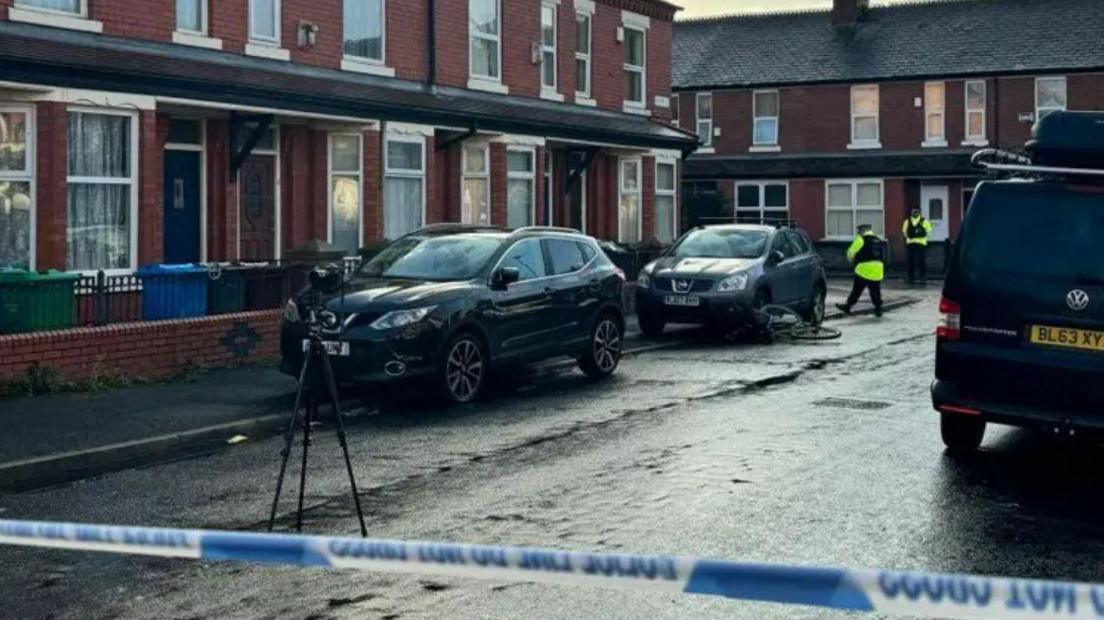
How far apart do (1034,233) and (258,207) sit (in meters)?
12.5

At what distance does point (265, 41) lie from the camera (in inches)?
→ 762

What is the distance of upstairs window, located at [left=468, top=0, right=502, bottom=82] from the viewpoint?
2417 centimetres

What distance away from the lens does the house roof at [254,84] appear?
49.6 feet

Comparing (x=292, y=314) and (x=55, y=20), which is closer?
(x=292, y=314)

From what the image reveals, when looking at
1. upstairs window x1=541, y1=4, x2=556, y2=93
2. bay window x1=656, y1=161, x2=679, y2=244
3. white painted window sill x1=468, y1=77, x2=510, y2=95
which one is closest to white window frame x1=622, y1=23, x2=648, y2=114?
bay window x1=656, y1=161, x2=679, y2=244

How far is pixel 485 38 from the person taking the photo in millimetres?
24516

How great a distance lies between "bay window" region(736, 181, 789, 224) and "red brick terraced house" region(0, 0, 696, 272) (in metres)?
17.2

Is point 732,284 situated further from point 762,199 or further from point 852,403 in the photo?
point 762,199

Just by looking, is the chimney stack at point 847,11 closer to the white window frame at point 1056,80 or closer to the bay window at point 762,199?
the bay window at point 762,199

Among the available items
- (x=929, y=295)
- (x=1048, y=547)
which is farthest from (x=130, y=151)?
(x=929, y=295)

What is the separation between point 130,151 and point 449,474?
8413mm

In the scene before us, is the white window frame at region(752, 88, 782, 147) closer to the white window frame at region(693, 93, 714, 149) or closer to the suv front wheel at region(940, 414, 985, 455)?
the white window frame at region(693, 93, 714, 149)

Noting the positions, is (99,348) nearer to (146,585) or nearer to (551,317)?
(551,317)

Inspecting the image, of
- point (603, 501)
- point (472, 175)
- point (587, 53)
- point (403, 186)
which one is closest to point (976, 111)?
point (587, 53)
